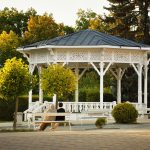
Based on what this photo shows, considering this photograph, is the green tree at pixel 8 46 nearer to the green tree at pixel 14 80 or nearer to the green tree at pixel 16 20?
the green tree at pixel 16 20

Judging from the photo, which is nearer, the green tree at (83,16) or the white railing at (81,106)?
the white railing at (81,106)

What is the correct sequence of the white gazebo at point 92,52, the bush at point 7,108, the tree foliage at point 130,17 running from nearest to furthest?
1. the white gazebo at point 92,52
2. the bush at point 7,108
3. the tree foliage at point 130,17

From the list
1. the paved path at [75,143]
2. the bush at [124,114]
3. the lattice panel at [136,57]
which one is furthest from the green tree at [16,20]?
the paved path at [75,143]

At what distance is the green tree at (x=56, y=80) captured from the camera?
32.7 m

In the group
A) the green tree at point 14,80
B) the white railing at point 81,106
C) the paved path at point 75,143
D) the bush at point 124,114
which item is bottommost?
the paved path at point 75,143

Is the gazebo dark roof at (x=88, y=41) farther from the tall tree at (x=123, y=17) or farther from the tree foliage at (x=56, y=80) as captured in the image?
the tall tree at (x=123, y=17)

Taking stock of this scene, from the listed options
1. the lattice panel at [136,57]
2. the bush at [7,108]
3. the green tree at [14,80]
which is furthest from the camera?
the bush at [7,108]

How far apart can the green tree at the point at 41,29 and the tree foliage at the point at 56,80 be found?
30.8m

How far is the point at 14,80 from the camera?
28047mm

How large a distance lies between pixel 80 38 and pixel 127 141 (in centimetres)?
2159

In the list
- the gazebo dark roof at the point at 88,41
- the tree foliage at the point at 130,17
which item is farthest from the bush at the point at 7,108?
the tree foliage at the point at 130,17

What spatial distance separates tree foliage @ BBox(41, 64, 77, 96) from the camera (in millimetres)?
32688

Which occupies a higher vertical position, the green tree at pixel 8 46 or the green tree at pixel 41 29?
the green tree at pixel 41 29

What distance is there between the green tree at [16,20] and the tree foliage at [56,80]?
4548 centimetres
